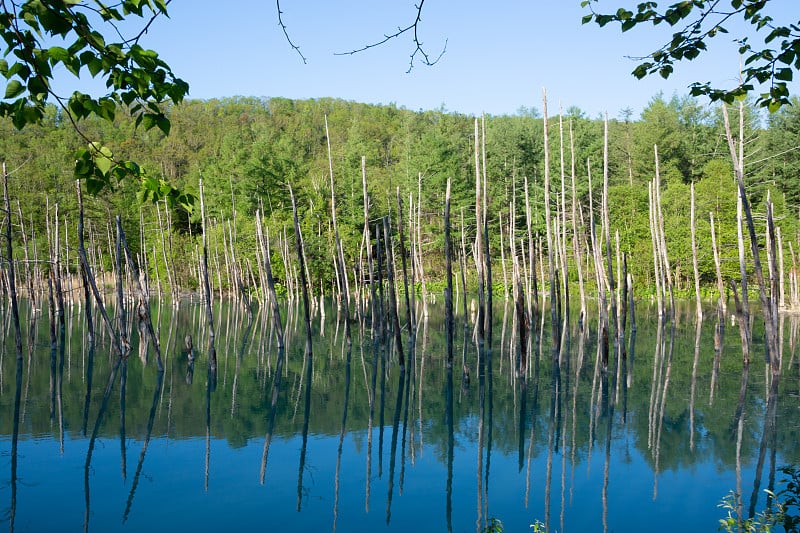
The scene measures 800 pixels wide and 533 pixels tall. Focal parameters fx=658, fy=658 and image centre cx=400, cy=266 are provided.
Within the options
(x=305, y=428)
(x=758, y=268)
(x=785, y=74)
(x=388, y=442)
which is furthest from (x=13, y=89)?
(x=758, y=268)

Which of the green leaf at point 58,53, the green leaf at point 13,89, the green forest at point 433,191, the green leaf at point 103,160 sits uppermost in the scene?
the green forest at point 433,191

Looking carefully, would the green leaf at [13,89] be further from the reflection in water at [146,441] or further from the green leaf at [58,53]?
the reflection in water at [146,441]

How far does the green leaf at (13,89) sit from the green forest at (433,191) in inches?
998

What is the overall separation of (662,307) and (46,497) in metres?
19.1

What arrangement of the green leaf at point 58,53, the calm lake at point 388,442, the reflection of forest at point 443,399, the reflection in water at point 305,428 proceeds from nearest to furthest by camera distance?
the green leaf at point 58,53 → the calm lake at point 388,442 → the reflection in water at point 305,428 → the reflection of forest at point 443,399

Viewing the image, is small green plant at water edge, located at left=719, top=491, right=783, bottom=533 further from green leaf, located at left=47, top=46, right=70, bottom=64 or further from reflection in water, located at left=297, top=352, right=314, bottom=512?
reflection in water, located at left=297, top=352, right=314, bottom=512

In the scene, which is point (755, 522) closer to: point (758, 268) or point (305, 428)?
point (305, 428)

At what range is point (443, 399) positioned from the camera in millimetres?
12984

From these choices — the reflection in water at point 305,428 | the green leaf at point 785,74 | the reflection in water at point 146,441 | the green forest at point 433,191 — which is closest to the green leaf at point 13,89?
the green leaf at point 785,74

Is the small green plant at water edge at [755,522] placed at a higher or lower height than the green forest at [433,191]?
lower

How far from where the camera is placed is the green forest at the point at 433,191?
105 ft

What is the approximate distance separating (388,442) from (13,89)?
8.80 m

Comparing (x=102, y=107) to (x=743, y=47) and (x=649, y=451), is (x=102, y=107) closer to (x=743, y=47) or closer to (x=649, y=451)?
(x=743, y=47)


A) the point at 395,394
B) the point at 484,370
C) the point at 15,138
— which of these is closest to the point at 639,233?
the point at 484,370
